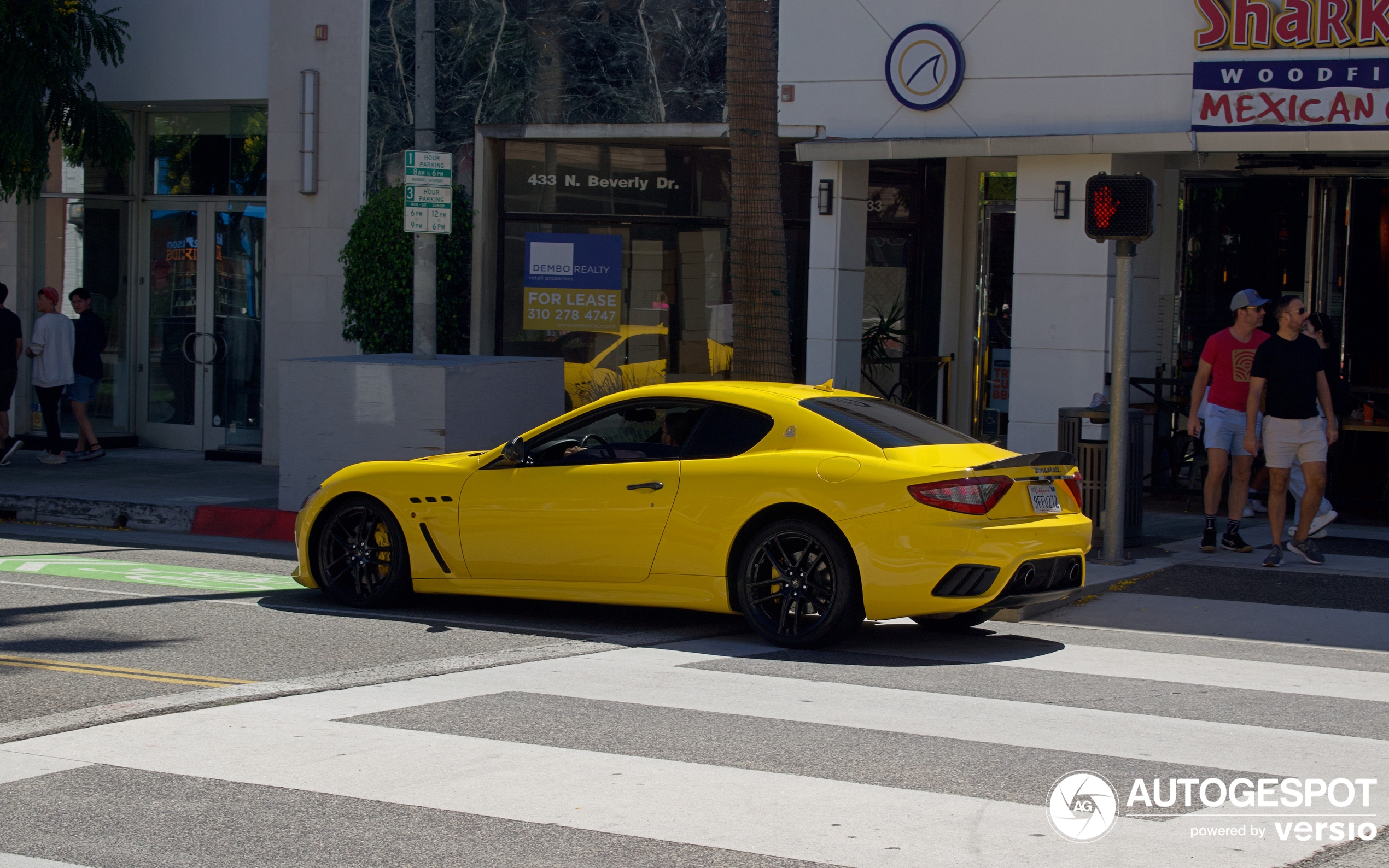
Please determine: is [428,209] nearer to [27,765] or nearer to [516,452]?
[516,452]

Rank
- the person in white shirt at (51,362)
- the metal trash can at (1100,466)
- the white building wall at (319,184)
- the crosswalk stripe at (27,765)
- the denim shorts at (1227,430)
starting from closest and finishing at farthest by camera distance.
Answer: the crosswalk stripe at (27,765) → the metal trash can at (1100,466) → the denim shorts at (1227,430) → the white building wall at (319,184) → the person in white shirt at (51,362)

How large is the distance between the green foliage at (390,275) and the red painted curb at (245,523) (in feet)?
11.2

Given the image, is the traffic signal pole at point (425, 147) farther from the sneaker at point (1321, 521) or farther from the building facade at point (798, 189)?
the sneaker at point (1321, 521)

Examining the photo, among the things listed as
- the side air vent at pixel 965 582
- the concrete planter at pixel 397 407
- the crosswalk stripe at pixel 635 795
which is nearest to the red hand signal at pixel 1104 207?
the side air vent at pixel 965 582

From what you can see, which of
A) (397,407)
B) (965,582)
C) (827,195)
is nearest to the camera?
(965,582)

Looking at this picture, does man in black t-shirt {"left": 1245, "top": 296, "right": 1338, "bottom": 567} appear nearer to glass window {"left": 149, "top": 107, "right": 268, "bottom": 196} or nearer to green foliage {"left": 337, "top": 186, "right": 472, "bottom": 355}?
green foliage {"left": 337, "top": 186, "right": 472, "bottom": 355}

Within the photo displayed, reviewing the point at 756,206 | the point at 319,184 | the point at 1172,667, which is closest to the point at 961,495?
the point at 1172,667

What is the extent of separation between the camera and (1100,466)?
1159cm

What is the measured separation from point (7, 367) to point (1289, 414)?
1342 cm

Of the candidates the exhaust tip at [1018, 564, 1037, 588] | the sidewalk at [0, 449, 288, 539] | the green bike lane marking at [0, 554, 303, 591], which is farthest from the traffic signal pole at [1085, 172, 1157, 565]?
the sidewalk at [0, 449, 288, 539]

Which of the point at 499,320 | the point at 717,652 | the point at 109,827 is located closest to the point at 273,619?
the point at 717,652

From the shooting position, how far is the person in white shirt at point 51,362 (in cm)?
1725

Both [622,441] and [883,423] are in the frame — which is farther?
[622,441]

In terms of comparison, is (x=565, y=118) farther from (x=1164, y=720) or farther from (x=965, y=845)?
(x=965, y=845)
